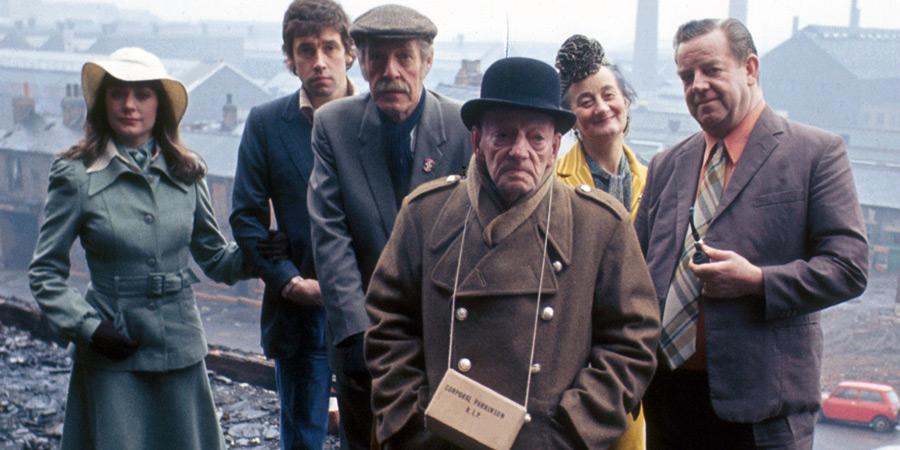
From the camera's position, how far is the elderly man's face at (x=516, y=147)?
154cm

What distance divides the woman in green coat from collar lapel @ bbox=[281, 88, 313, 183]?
321mm

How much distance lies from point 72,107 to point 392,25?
15554 millimetres

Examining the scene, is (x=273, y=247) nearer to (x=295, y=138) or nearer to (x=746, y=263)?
(x=295, y=138)

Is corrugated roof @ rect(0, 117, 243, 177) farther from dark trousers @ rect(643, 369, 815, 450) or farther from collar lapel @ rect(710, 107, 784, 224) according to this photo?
collar lapel @ rect(710, 107, 784, 224)

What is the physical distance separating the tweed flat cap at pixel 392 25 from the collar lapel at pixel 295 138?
0.58 metres

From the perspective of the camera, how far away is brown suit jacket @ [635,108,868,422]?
1.72 metres

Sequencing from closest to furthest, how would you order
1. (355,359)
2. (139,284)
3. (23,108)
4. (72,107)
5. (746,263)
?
(746,263) → (355,359) → (139,284) → (72,107) → (23,108)

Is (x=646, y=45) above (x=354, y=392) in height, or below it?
above

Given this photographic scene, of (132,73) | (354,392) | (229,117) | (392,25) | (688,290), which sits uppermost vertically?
(392,25)

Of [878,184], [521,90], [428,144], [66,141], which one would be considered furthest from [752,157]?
[66,141]

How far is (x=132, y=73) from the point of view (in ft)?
7.87

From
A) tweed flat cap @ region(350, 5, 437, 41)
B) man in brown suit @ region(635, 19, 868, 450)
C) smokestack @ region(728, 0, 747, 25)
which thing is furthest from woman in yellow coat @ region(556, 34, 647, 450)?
smokestack @ region(728, 0, 747, 25)

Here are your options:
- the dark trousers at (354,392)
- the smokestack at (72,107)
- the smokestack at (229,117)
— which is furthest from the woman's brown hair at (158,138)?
the smokestack at (72,107)

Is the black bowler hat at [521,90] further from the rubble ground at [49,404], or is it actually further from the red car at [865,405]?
the red car at [865,405]
